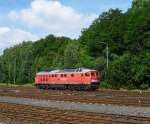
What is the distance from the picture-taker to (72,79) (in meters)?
56.2

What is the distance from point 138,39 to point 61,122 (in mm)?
64028

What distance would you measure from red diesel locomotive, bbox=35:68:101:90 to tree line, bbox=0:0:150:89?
6.66 m

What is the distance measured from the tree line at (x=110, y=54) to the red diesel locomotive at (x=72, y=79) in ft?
21.8

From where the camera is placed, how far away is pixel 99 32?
336 feet

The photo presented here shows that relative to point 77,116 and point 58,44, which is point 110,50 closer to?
point 58,44

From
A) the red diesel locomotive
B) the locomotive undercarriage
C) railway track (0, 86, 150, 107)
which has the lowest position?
railway track (0, 86, 150, 107)

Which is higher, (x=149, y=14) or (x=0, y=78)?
(x=149, y=14)

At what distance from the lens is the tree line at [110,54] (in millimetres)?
62138

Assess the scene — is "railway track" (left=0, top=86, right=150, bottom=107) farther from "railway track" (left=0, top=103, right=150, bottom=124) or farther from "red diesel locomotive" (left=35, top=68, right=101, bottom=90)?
"red diesel locomotive" (left=35, top=68, right=101, bottom=90)

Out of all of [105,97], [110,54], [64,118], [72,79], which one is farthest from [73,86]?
[64,118]

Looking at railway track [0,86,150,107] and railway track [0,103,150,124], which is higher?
railway track [0,86,150,107]

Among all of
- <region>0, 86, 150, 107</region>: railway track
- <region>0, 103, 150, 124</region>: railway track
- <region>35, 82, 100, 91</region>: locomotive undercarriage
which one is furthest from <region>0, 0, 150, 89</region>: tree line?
<region>0, 103, 150, 124</region>: railway track

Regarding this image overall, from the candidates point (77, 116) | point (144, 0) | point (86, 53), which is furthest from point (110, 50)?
point (77, 116)

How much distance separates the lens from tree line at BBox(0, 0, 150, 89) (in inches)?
2446
